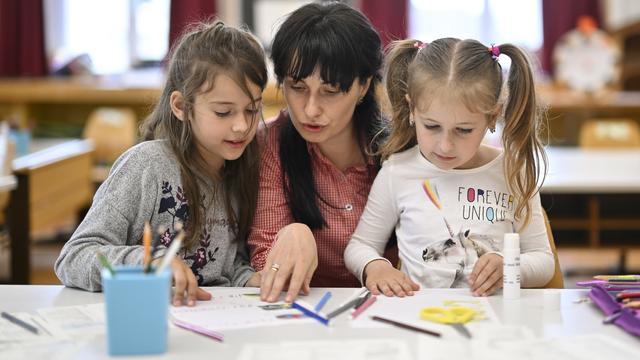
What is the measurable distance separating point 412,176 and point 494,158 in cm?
17

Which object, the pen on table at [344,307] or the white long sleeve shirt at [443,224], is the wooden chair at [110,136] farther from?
the pen on table at [344,307]

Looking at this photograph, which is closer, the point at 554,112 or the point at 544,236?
the point at 544,236

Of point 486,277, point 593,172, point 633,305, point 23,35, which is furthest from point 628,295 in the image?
point 23,35

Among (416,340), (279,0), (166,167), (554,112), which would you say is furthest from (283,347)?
(279,0)

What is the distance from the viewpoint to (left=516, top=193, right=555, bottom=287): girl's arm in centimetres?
169

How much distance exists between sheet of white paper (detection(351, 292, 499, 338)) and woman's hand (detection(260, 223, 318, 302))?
0.43ft

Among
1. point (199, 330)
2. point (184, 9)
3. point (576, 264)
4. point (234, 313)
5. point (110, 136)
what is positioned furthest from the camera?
point (184, 9)

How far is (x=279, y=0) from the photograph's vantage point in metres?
6.83

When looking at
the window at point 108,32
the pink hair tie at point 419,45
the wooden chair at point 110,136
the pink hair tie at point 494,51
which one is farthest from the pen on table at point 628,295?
the window at point 108,32

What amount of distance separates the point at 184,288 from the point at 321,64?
1.93 feet

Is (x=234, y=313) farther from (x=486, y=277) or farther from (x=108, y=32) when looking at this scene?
(x=108, y=32)

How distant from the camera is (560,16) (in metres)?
6.64

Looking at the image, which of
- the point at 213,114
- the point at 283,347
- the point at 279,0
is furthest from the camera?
the point at 279,0

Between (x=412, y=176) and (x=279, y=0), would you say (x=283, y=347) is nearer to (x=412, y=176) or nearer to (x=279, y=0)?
(x=412, y=176)
